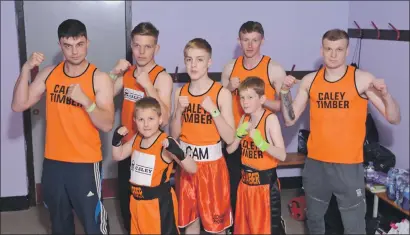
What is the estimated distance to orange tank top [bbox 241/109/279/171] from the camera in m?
2.70

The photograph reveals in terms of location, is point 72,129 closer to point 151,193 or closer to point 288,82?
point 151,193

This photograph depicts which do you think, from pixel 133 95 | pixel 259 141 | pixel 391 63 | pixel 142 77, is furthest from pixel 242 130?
pixel 391 63

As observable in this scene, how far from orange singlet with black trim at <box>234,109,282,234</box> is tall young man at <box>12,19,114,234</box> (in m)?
0.82

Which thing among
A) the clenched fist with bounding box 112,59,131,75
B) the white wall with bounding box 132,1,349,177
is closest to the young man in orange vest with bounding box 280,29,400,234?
the clenched fist with bounding box 112,59,131,75

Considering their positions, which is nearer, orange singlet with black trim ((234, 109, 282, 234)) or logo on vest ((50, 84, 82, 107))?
logo on vest ((50, 84, 82, 107))

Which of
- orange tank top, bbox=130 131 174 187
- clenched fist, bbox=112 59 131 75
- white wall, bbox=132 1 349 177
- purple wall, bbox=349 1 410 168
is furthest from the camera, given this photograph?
white wall, bbox=132 1 349 177

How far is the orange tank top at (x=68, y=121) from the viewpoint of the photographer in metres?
2.57

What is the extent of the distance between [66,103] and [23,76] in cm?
28

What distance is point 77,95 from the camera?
2.41 m

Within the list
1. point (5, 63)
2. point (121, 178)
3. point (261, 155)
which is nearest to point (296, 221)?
point (261, 155)

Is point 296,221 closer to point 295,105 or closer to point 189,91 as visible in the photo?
point 295,105

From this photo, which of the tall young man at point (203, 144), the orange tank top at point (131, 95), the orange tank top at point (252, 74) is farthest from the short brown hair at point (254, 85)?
the orange tank top at point (131, 95)

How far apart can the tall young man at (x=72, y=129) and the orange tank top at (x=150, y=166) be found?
0.25 m

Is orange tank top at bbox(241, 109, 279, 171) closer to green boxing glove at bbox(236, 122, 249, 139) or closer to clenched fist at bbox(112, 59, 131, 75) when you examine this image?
green boxing glove at bbox(236, 122, 249, 139)
